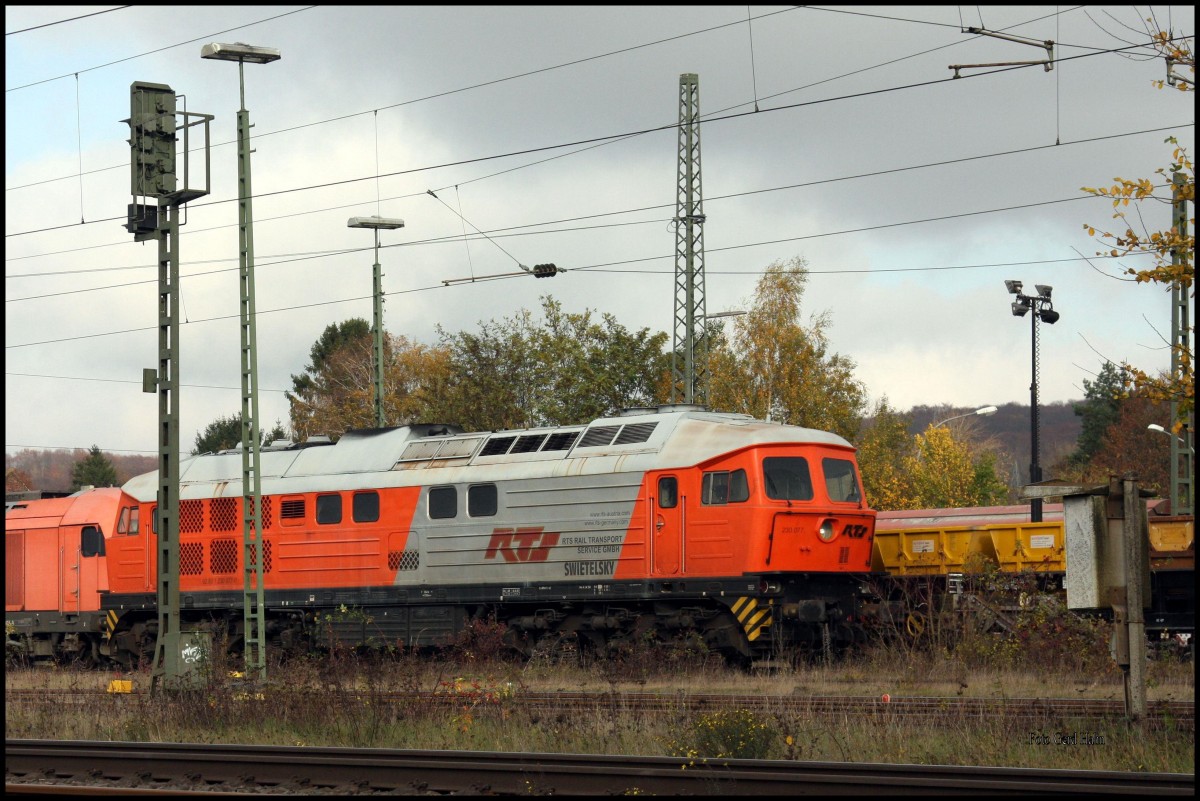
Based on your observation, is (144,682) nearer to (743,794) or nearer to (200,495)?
(200,495)

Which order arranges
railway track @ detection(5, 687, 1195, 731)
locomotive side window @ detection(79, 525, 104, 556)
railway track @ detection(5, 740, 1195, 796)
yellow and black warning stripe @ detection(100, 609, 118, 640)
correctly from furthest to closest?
locomotive side window @ detection(79, 525, 104, 556), yellow and black warning stripe @ detection(100, 609, 118, 640), railway track @ detection(5, 687, 1195, 731), railway track @ detection(5, 740, 1195, 796)

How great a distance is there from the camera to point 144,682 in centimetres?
2420

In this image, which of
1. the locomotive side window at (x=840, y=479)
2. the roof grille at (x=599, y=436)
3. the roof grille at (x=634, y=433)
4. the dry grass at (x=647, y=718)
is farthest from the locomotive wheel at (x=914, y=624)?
the roof grille at (x=599, y=436)

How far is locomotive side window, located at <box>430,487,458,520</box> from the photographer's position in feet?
78.8

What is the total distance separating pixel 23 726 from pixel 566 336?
86.6 feet

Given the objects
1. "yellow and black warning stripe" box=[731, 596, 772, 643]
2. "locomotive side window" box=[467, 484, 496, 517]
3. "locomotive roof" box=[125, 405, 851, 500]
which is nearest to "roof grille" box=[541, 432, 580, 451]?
"locomotive roof" box=[125, 405, 851, 500]

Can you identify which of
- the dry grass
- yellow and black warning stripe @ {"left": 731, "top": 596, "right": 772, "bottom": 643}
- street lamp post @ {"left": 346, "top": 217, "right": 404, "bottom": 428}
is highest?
street lamp post @ {"left": 346, "top": 217, "right": 404, "bottom": 428}

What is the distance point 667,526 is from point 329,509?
268 inches

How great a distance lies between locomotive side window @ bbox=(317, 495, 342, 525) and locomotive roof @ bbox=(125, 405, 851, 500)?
23cm

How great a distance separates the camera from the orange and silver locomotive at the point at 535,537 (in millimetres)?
21672

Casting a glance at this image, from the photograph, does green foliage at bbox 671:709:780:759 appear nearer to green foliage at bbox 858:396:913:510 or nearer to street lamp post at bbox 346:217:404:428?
street lamp post at bbox 346:217:404:428

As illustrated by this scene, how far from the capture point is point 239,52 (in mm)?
21359

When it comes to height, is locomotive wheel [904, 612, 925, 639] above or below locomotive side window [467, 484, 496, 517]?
below

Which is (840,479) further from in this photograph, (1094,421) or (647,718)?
(1094,421)
